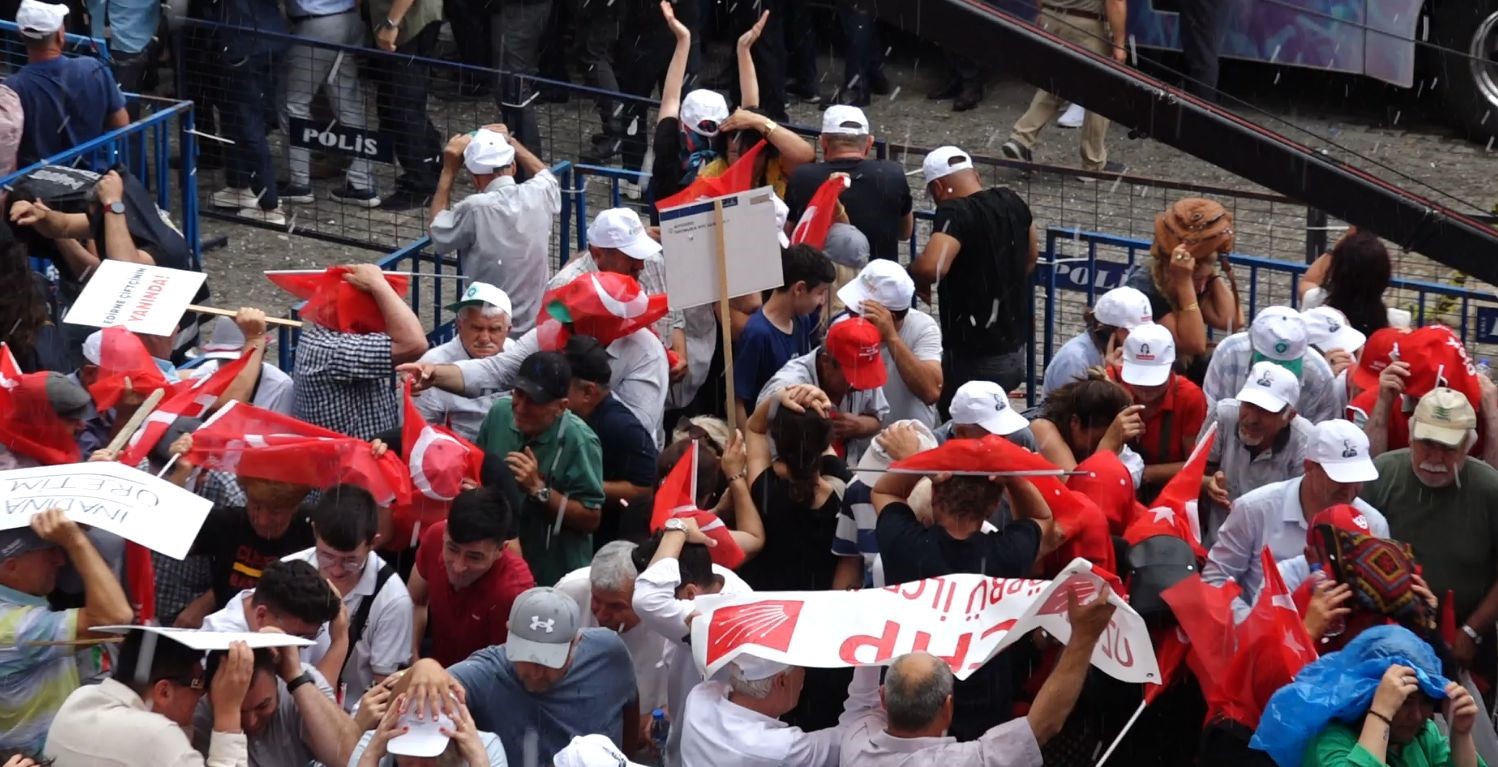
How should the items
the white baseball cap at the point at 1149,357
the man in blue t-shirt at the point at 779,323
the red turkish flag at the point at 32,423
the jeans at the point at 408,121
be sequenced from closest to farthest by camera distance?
the red turkish flag at the point at 32,423
the white baseball cap at the point at 1149,357
the man in blue t-shirt at the point at 779,323
the jeans at the point at 408,121

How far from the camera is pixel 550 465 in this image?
6836 millimetres

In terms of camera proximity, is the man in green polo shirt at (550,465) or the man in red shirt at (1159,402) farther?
the man in red shirt at (1159,402)

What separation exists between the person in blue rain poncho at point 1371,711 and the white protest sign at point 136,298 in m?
3.93

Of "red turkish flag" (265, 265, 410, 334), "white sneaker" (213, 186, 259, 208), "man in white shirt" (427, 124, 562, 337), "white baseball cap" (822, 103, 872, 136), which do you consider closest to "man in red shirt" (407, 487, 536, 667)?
"red turkish flag" (265, 265, 410, 334)

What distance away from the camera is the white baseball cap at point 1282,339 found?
7254 mm

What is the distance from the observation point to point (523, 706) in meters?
5.58

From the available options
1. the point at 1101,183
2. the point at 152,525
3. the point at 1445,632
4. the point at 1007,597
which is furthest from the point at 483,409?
the point at 1101,183

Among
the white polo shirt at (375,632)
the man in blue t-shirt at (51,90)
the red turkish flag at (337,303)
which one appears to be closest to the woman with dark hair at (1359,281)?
the red turkish flag at (337,303)

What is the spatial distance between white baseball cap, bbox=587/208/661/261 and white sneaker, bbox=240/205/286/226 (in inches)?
170

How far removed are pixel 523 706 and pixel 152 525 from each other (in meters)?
1.11

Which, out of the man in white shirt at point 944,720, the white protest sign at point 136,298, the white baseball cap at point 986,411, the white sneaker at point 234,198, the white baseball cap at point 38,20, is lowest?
the white sneaker at point 234,198

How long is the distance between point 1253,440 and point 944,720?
2261 mm

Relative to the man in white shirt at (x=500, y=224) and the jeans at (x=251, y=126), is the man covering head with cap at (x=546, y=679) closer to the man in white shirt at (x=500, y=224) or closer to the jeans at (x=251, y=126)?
the man in white shirt at (x=500, y=224)

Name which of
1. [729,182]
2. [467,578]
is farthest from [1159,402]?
[467,578]
